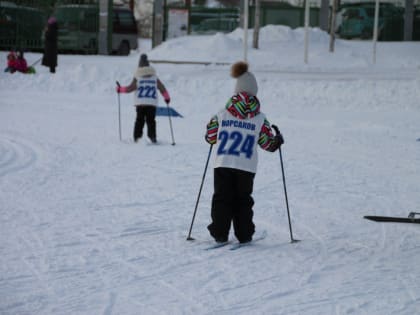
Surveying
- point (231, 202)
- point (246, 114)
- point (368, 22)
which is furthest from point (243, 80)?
point (368, 22)

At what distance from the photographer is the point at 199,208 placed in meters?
9.08

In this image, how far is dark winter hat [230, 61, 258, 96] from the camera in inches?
287

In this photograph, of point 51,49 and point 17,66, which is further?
point 51,49

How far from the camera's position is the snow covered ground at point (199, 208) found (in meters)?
5.76

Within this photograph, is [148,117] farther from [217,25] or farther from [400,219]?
[217,25]

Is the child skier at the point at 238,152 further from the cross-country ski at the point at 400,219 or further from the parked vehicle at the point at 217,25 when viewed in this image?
the parked vehicle at the point at 217,25

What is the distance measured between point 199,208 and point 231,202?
180cm

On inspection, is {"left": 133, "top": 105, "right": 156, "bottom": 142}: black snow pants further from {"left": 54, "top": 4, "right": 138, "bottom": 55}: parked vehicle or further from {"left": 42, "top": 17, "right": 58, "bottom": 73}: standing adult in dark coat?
{"left": 54, "top": 4, "right": 138, "bottom": 55}: parked vehicle

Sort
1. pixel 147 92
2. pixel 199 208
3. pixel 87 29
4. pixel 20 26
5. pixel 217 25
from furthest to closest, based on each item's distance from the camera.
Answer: pixel 217 25, pixel 87 29, pixel 20 26, pixel 147 92, pixel 199 208

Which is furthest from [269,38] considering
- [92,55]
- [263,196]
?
[263,196]

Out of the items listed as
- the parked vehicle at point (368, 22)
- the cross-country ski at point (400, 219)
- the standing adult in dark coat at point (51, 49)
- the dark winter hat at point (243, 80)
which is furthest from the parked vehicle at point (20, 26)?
the dark winter hat at point (243, 80)

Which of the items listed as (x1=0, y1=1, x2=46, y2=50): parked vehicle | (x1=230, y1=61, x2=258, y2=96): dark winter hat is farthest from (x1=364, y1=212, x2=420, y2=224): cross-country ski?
(x1=0, y1=1, x2=46, y2=50): parked vehicle

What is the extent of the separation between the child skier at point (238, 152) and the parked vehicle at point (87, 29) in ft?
84.1

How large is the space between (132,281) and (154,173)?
519 centimetres
